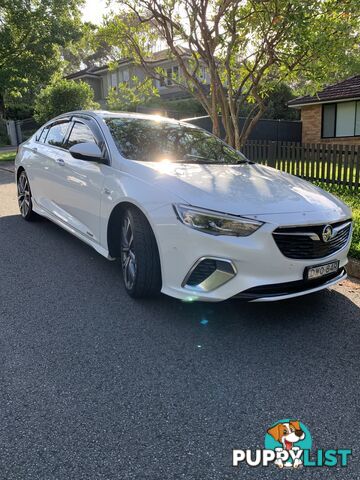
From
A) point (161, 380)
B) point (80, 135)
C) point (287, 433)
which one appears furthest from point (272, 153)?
point (287, 433)

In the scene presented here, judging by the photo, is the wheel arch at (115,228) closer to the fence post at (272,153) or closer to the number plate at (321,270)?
the number plate at (321,270)

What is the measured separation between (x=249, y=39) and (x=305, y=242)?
6.25 meters

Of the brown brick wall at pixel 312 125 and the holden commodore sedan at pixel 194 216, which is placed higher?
the brown brick wall at pixel 312 125

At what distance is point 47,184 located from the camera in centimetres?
559

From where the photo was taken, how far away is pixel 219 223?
3152 millimetres

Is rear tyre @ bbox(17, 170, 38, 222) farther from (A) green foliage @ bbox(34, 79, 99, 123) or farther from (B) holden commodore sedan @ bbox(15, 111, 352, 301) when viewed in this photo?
(A) green foliage @ bbox(34, 79, 99, 123)

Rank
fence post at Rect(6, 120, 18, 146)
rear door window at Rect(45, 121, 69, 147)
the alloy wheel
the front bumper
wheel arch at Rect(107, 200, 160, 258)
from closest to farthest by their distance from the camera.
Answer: the front bumper, the alloy wheel, wheel arch at Rect(107, 200, 160, 258), rear door window at Rect(45, 121, 69, 147), fence post at Rect(6, 120, 18, 146)

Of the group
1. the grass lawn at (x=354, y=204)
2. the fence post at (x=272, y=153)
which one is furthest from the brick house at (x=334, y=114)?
the grass lawn at (x=354, y=204)

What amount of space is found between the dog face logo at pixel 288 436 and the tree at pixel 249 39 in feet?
16.8

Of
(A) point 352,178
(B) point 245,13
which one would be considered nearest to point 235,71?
(B) point 245,13

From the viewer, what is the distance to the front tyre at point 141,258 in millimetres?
3555

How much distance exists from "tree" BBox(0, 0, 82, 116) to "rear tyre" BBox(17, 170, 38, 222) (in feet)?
61.1

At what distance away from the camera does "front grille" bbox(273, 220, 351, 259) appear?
3.17 meters

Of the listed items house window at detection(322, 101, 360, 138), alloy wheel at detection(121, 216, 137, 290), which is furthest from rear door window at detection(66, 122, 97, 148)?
house window at detection(322, 101, 360, 138)
